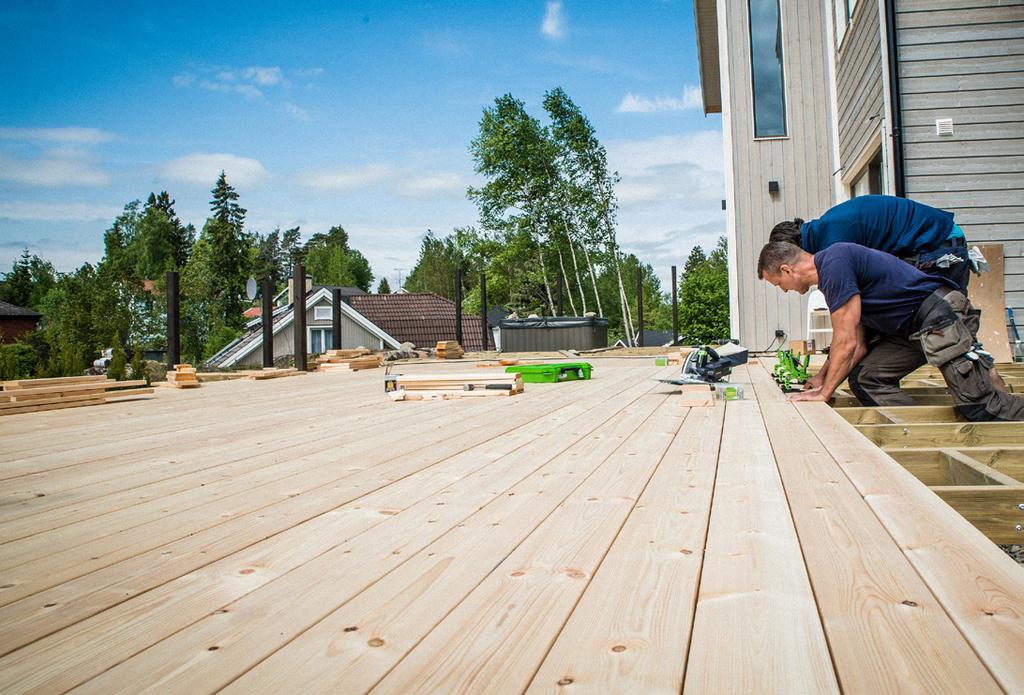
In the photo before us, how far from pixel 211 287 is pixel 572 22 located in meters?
30.6

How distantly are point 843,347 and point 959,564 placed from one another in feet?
7.76

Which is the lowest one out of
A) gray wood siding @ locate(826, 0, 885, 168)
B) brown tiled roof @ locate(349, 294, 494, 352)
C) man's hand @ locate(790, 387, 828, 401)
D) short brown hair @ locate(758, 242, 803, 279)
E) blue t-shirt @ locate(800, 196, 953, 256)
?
man's hand @ locate(790, 387, 828, 401)

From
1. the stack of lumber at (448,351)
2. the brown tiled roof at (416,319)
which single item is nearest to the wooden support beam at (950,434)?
the stack of lumber at (448,351)

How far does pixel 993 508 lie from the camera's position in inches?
63.8

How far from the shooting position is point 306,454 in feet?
8.97

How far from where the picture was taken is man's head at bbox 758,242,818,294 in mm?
3578

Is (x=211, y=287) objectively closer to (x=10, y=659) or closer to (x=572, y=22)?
(x=572, y=22)

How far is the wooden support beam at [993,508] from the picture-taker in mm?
1596

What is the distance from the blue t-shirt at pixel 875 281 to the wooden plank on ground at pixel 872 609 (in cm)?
173

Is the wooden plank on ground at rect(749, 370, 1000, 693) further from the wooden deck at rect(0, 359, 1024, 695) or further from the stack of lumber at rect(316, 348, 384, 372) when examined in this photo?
the stack of lumber at rect(316, 348, 384, 372)

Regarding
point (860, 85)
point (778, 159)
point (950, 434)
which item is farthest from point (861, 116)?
point (950, 434)

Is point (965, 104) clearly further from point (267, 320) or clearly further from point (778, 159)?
point (267, 320)

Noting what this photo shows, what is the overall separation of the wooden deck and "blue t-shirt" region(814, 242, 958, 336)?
0.90 meters

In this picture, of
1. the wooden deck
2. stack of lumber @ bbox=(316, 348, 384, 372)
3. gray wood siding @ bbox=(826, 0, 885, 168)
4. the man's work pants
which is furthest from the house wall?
the wooden deck
